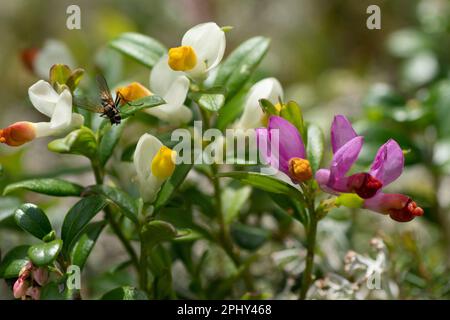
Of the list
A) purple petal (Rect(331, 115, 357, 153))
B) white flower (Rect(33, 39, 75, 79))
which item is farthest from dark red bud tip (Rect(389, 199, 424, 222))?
white flower (Rect(33, 39, 75, 79))

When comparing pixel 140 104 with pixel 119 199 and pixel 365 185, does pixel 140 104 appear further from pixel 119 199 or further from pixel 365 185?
pixel 365 185

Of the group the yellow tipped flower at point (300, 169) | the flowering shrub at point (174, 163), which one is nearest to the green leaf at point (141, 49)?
the flowering shrub at point (174, 163)

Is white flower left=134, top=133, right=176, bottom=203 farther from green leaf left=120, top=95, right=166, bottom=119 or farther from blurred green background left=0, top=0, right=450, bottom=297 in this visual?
blurred green background left=0, top=0, right=450, bottom=297

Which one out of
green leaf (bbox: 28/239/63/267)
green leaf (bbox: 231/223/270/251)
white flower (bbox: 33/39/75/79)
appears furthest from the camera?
white flower (bbox: 33/39/75/79)

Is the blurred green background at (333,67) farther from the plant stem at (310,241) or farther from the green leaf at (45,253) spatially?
the green leaf at (45,253)

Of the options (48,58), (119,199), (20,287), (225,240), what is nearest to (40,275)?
(20,287)
